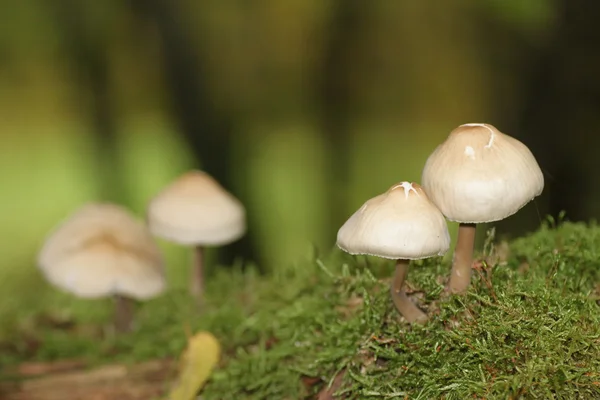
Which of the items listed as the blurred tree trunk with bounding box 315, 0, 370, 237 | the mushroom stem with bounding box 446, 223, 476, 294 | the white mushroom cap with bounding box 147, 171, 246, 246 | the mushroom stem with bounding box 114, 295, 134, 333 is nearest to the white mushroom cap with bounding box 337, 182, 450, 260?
the mushroom stem with bounding box 446, 223, 476, 294

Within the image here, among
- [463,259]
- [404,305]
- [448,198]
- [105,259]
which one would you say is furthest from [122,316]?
[448,198]

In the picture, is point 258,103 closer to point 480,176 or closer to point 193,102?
point 193,102

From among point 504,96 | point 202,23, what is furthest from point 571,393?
point 202,23

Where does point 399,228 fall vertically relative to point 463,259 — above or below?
above

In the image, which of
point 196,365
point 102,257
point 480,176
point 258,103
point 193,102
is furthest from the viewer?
point 258,103

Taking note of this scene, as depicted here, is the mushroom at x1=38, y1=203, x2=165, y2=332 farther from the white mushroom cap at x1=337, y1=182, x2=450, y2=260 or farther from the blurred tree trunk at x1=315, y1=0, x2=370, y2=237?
the blurred tree trunk at x1=315, y1=0, x2=370, y2=237

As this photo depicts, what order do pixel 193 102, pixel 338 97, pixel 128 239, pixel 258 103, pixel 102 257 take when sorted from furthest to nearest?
pixel 338 97, pixel 258 103, pixel 193 102, pixel 128 239, pixel 102 257

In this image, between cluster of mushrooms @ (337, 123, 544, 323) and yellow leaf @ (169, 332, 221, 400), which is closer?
cluster of mushrooms @ (337, 123, 544, 323)
